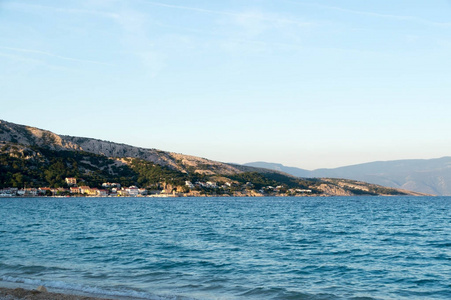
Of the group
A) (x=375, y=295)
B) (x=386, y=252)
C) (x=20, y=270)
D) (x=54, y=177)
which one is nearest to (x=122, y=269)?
(x=20, y=270)

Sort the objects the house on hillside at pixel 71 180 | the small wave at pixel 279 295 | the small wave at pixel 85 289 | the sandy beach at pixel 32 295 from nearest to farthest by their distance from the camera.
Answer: the sandy beach at pixel 32 295 < the small wave at pixel 85 289 < the small wave at pixel 279 295 < the house on hillside at pixel 71 180

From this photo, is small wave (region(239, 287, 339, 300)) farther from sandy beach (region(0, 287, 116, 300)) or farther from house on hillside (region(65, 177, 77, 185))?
house on hillside (region(65, 177, 77, 185))

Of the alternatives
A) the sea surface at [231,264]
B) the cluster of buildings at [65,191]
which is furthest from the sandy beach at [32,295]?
the cluster of buildings at [65,191]

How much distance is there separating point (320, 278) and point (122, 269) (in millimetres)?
12365

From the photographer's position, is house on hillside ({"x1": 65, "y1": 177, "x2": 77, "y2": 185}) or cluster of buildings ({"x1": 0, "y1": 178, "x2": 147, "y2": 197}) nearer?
cluster of buildings ({"x1": 0, "y1": 178, "x2": 147, "y2": 197})

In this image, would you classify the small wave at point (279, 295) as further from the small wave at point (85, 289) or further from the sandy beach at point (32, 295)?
the sandy beach at point (32, 295)

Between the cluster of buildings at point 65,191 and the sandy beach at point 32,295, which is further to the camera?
the cluster of buildings at point 65,191

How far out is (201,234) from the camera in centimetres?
4556

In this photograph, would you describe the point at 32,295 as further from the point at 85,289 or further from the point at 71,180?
the point at 71,180

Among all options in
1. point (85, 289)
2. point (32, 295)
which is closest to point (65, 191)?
point (85, 289)

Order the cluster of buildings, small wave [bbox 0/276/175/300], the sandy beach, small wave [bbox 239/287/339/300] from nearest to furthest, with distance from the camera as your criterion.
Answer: the sandy beach, small wave [bbox 0/276/175/300], small wave [bbox 239/287/339/300], the cluster of buildings

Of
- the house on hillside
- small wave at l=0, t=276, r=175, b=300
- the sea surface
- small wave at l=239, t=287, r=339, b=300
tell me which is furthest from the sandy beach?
the house on hillside

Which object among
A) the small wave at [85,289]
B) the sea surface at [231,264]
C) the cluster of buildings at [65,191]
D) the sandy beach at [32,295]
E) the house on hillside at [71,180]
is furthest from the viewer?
the house on hillside at [71,180]

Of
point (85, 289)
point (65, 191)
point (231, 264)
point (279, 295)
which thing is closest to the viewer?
point (279, 295)
